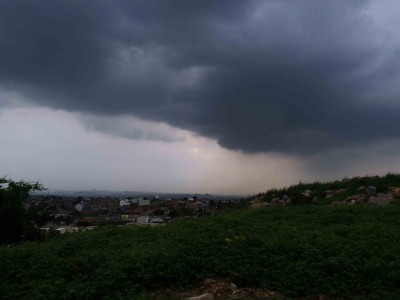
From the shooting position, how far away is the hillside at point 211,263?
7.23 meters

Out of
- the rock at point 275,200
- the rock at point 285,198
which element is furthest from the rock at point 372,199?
the rock at point 275,200

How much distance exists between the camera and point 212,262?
26.1 ft

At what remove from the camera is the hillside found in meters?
7.23

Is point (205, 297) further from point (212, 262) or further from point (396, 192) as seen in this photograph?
point (396, 192)

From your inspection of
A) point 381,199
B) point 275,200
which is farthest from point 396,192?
point 275,200

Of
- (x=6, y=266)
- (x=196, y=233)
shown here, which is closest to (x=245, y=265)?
(x=196, y=233)

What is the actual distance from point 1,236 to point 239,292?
683 cm

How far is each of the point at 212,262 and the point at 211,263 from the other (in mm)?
35

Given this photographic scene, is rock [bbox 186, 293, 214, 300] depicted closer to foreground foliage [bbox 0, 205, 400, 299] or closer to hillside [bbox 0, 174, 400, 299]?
hillside [bbox 0, 174, 400, 299]

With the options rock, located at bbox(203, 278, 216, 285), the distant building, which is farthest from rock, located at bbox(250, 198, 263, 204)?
rock, located at bbox(203, 278, 216, 285)

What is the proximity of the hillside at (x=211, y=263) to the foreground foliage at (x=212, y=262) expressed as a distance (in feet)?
0.05

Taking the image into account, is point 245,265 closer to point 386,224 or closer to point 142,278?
point 142,278

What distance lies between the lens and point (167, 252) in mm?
8125

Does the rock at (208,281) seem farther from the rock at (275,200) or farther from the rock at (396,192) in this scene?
the rock at (396,192)
